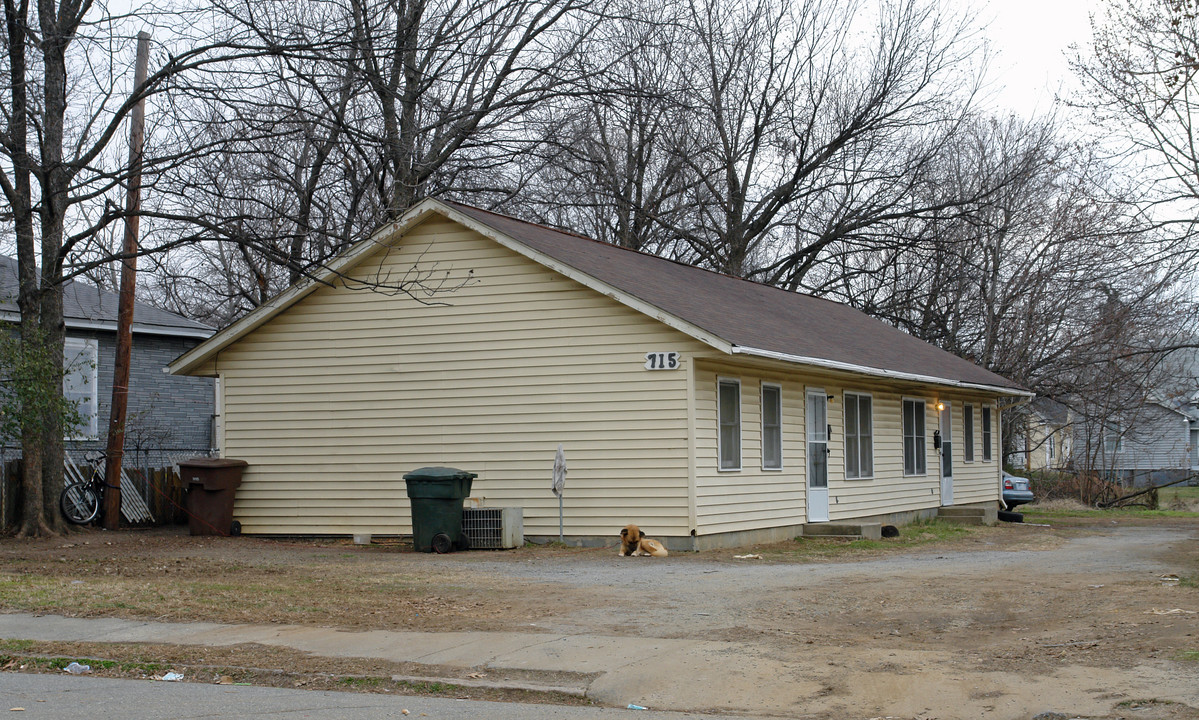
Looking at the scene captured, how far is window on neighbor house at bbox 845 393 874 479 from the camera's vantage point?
21.2 m

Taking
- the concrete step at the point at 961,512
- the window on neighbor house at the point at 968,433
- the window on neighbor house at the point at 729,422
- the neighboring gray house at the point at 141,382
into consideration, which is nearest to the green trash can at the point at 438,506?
the window on neighbor house at the point at 729,422

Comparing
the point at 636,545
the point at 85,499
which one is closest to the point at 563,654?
the point at 636,545

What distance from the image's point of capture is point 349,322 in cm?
1898

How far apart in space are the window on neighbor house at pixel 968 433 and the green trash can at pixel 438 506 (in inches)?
576

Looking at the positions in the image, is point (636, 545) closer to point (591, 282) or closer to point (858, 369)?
point (591, 282)

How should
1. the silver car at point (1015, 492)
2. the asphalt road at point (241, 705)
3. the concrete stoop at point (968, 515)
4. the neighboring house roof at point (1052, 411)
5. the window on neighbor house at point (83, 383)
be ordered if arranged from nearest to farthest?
1. the asphalt road at point (241, 705)
2. the window on neighbor house at point (83, 383)
3. the concrete stoop at point (968, 515)
4. the silver car at point (1015, 492)
5. the neighboring house roof at point (1052, 411)

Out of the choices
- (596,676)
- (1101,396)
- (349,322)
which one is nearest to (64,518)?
(349,322)

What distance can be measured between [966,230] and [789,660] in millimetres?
28758

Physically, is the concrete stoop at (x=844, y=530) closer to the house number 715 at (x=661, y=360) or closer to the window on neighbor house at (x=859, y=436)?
the window on neighbor house at (x=859, y=436)

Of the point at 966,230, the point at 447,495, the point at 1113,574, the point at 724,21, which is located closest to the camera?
the point at 1113,574

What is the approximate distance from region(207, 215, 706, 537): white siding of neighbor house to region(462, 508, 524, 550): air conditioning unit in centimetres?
55

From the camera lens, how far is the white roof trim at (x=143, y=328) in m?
23.5

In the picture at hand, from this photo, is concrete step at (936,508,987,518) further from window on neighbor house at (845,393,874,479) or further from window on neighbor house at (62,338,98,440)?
window on neighbor house at (62,338,98,440)

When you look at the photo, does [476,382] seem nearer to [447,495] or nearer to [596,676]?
[447,495]
